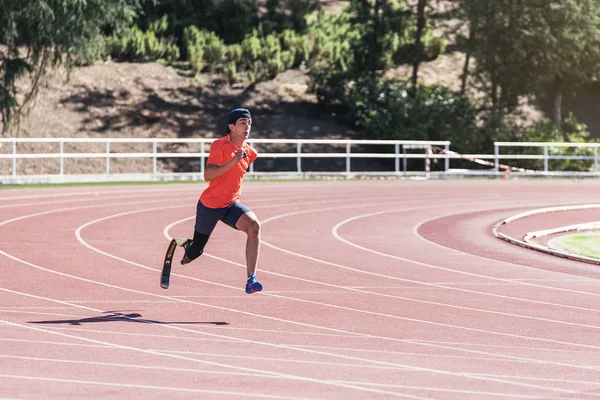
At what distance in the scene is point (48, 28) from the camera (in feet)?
107

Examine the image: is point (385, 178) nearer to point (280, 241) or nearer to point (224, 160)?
point (280, 241)

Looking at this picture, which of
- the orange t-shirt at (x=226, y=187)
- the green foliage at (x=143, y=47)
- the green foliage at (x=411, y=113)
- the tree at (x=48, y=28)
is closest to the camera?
the orange t-shirt at (x=226, y=187)

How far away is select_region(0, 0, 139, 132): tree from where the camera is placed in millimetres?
31719

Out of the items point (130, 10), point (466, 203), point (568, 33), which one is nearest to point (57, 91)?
point (130, 10)

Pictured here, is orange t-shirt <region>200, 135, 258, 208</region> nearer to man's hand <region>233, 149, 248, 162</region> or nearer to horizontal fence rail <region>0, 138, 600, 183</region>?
man's hand <region>233, 149, 248, 162</region>

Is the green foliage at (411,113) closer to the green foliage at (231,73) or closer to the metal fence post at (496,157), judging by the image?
the metal fence post at (496,157)

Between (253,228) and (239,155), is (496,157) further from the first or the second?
(239,155)

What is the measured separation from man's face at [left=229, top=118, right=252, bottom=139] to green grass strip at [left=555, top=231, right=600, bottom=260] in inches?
Answer: 271

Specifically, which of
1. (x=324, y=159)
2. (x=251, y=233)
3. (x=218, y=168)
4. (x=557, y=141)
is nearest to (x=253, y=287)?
(x=251, y=233)

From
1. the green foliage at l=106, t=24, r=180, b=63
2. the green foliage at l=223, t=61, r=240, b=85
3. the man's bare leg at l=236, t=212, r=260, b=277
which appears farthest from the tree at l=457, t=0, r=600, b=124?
the man's bare leg at l=236, t=212, r=260, b=277

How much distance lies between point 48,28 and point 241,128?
22985 millimetres

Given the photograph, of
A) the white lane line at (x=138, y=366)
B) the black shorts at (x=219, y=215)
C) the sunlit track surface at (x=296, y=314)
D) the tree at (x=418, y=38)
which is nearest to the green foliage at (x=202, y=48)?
the tree at (x=418, y=38)

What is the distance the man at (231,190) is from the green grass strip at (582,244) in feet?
21.2

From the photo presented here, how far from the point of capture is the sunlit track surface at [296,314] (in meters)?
7.47
